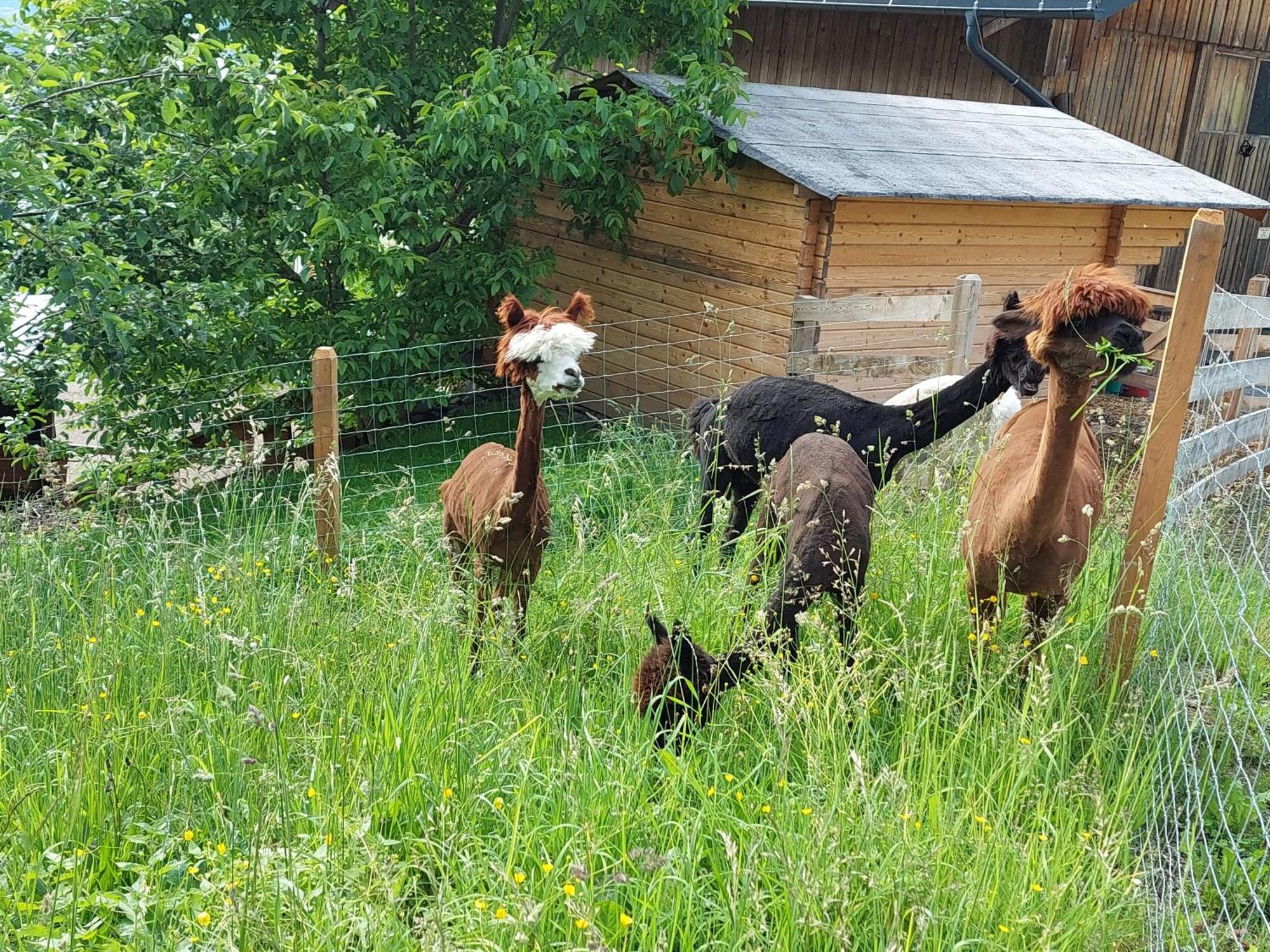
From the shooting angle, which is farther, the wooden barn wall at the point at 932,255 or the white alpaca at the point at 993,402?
the wooden barn wall at the point at 932,255

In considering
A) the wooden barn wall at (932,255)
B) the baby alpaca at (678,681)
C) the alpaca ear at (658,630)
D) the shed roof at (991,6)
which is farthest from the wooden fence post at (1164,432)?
the shed roof at (991,6)

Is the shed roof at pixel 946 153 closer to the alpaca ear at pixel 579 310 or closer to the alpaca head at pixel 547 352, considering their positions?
the alpaca ear at pixel 579 310

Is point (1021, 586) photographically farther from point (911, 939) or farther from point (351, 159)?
point (351, 159)

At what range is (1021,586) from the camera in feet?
13.4

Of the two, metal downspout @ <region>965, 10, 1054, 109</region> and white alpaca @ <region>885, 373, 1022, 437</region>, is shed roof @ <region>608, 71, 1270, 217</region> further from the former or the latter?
white alpaca @ <region>885, 373, 1022, 437</region>

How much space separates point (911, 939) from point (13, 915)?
2.12 meters

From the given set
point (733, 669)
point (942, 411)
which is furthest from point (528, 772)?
point (942, 411)

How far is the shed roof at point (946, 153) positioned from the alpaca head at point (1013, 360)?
13.1 feet

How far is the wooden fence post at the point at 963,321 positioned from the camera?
7.52 m

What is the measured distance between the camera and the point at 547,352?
4.05m

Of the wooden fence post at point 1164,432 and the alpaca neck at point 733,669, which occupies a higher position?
the wooden fence post at point 1164,432

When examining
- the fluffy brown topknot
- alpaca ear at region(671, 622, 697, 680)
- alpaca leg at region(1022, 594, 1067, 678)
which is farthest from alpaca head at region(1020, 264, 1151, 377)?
alpaca ear at region(671, 622, 697, 680)

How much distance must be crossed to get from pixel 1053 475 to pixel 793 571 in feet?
3.15

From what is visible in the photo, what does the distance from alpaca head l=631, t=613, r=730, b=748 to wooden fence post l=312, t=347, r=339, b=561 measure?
230 centimetres
